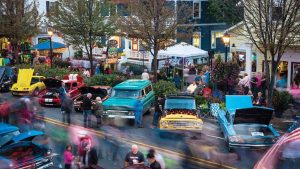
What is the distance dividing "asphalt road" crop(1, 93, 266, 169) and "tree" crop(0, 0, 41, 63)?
48.9ft

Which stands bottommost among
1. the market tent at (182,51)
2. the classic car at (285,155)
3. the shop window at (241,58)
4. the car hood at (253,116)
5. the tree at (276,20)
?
the car hood at (253,116)

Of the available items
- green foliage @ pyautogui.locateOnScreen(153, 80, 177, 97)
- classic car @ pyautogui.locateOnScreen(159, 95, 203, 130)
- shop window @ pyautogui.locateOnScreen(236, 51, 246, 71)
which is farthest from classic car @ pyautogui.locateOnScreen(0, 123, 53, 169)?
shop window @ pyautogui.locateOnScreen(236, 51, 246, 71)

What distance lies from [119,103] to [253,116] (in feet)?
21.7

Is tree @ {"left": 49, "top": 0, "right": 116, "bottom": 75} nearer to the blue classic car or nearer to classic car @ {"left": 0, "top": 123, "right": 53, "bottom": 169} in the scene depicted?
the blue classic car

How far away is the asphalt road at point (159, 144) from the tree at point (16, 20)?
1490cm

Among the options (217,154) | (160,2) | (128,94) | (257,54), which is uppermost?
(160,2)

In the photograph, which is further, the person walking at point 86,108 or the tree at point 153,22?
the tree at point 153,22

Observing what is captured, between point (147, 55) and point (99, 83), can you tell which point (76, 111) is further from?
point (147, 55)

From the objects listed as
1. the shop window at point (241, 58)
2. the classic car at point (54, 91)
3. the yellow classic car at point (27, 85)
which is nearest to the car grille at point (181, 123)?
the classic car at point (54, 91)

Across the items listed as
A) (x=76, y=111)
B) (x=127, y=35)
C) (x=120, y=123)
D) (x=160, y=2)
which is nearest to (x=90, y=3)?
(x=127, y=35)

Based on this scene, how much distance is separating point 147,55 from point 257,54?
15.7 metres

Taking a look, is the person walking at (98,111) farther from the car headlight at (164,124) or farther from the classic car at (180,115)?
the car headlight at (164,124)

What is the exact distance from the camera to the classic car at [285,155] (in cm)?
424

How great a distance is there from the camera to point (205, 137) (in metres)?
18.2
